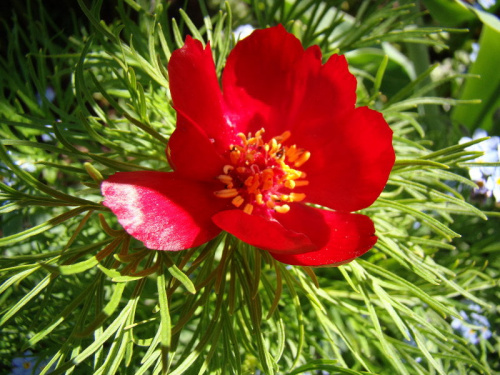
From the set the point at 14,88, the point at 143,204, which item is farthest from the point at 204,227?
the point at 14,88

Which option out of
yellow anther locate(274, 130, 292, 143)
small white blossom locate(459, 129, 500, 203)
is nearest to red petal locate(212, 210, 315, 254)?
yellow anther locate(274, 130, 292, 143)

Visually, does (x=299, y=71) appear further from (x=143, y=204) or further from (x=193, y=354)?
(x=193, y=354)

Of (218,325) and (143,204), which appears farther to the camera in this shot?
(218,325)

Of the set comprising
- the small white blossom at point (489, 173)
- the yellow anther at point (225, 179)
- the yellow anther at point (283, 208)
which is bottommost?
the small white blossom at point (489, 173)

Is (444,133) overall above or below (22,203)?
below

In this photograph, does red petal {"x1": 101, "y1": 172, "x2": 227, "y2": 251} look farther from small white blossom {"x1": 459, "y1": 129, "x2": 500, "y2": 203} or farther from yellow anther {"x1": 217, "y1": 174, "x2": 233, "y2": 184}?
small white blossom {"x1": 459, "y1": 129, "x2": 500, "y2": 203}

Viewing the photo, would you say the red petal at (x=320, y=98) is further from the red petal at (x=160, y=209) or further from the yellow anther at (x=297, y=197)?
the red petal at (x=160, y=209)

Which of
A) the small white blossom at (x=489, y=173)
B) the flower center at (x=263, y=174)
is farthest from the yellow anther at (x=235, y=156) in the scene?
the small white blossom at (x=489, y=173)
